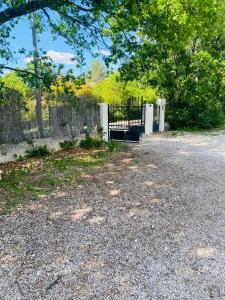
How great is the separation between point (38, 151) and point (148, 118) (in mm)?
7242

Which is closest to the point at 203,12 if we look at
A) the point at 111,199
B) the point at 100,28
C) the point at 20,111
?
the point at 100,28

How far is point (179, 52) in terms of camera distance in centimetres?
1534

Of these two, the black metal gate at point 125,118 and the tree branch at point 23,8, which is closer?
the tree branch at point 23,8

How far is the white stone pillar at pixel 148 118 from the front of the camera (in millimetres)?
14609

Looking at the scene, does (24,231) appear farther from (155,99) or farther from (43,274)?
(155,99)

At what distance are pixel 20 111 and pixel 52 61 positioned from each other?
6.33 feet

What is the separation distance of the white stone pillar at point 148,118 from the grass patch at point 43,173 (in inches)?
212

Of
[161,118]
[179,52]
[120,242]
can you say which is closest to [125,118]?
[161,118]

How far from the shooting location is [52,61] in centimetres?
796

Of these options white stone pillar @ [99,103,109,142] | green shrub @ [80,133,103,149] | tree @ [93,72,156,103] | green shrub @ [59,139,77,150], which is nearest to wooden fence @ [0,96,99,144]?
white stone pillar @ [99,103,109,142]

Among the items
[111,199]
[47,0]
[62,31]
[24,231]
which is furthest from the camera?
[62,31]

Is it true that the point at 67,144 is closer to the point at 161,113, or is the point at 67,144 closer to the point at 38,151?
the point at 38,151

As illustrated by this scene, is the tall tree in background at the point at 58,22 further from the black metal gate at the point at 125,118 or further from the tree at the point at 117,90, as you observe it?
the tree at the point at 117,90

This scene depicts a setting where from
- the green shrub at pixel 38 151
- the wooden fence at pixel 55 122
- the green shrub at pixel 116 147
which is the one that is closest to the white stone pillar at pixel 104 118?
the wooden fence at pixel 55 122
